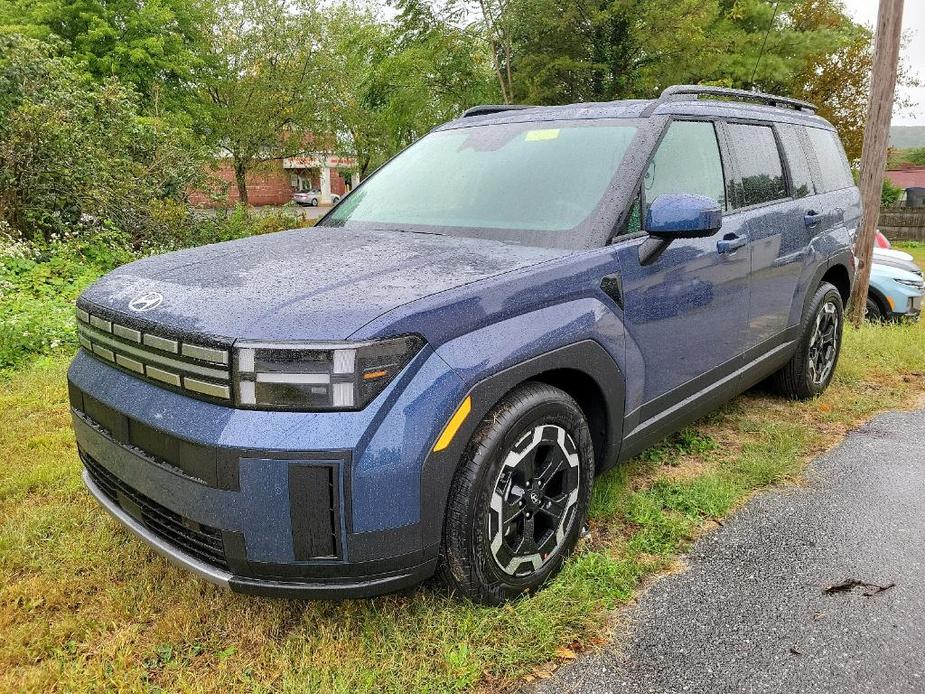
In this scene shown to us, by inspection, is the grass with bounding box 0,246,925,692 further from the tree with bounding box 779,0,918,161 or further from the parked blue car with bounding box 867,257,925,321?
the tree with bounding box 779,0,918,161

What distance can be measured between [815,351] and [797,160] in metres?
1.31

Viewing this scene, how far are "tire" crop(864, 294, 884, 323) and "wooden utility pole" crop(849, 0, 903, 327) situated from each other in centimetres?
83

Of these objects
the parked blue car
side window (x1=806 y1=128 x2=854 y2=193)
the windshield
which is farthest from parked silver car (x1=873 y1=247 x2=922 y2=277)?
the windshield

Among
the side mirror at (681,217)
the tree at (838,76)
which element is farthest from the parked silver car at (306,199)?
the tree at (838,76)

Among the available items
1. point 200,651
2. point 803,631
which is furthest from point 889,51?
point 200,651

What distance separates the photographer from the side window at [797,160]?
427cm

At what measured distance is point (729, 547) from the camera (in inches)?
121

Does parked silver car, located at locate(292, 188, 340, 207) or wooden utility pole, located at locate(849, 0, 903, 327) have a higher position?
wooden utility pole, located at locate(849, 0, 903, 327)

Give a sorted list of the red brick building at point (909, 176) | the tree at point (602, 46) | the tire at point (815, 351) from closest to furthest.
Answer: the tire at point (815, 351) → the tree at point (602, 46) → the red brick building at point (909, 176)

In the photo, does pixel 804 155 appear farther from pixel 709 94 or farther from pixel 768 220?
pixel 709 94

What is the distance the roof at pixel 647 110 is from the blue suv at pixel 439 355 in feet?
0.06

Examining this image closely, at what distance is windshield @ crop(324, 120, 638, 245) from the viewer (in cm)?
296

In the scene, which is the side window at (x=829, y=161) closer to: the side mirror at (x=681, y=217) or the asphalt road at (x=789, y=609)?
the asphalt road at (x=789, y=609)

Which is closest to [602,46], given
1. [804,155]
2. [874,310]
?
[874,310]
